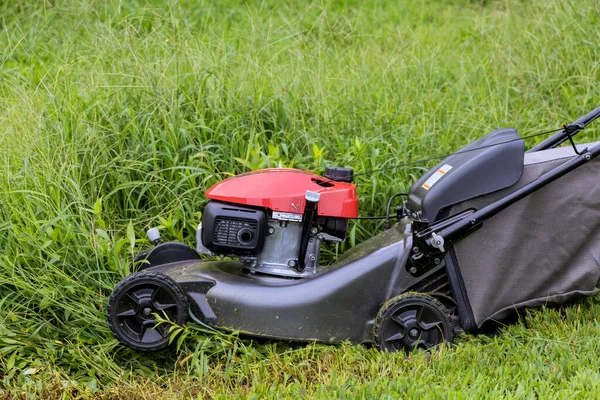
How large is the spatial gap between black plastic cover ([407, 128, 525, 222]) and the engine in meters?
0.32

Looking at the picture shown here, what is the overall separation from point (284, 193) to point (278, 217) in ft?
0.32

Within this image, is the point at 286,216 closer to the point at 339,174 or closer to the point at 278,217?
the point at 278,217

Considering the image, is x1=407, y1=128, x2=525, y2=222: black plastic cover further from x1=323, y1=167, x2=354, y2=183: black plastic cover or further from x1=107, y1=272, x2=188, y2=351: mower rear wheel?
x1=107, y1=272, x2=188, y2=351: mower rear wheel

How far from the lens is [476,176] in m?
3.18

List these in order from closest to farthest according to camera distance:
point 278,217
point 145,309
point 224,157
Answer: point 145,309, point 278,217, point 224,157

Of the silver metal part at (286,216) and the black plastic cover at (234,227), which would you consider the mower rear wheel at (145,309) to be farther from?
the silver metal part at (286,216)

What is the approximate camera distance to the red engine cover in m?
3.21

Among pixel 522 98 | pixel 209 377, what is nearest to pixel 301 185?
pixel 209 377

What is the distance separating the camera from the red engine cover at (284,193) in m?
3.21

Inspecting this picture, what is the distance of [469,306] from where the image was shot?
10.7 ft

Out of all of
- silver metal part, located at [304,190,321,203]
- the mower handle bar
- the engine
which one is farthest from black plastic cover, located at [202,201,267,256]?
the mower handle bar

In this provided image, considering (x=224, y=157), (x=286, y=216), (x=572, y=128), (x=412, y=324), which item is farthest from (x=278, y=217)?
(x=572, y=128)

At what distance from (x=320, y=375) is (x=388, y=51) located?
3227 millimetres

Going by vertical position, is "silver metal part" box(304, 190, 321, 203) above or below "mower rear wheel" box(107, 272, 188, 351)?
above
